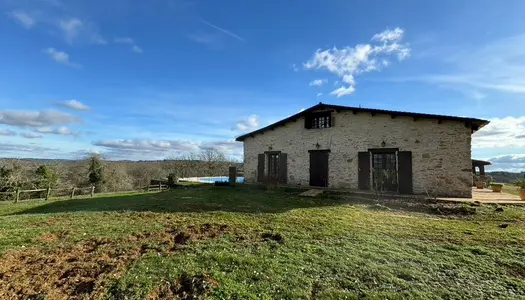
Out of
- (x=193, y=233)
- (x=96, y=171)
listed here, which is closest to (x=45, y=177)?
(x=96, y=171)

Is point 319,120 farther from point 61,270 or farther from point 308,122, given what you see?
point 61,270

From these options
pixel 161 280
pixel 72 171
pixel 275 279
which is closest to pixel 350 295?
pixel 275 279

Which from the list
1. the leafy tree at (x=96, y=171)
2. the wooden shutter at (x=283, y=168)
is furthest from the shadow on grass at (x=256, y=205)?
the leafy tree at (x=96, y=171)

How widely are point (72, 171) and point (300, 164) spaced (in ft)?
70.1

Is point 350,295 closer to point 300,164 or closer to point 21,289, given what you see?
point 21,289

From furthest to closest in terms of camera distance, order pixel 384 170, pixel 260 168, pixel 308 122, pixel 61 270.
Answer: pixel 260 168 < pixel 308 122 < pixel 384 170 < pixel 61 270

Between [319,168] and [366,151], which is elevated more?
[366,151]

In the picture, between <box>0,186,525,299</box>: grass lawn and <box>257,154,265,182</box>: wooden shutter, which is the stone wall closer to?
<box>257,154,265,182</box>: wooden shutter

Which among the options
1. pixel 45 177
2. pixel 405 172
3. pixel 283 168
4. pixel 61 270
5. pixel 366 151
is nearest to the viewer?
pixel 61 270

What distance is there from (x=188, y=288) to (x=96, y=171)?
23.8 m

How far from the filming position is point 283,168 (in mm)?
17094

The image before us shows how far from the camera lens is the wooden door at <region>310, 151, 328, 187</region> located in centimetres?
1559

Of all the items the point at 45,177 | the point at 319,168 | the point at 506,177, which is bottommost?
the point at 45,177

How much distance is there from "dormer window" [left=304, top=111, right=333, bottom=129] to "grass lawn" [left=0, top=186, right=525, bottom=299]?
7340mm
